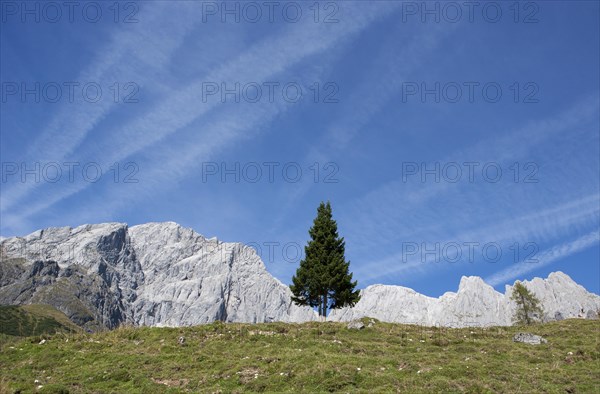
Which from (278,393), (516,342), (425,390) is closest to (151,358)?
(278,393)

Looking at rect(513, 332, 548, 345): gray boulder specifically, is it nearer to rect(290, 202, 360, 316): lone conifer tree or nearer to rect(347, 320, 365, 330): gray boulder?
rect(347, 320, 365, 330): gray boulder

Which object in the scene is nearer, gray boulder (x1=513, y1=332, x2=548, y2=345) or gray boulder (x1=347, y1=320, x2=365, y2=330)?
gray boulder (x1=513, y1=332, x2=548, y2=345)

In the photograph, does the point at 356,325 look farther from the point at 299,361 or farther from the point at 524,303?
the point at 524,303

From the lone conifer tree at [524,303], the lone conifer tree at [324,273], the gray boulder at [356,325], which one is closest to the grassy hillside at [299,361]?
the gray boulder at [356,325]

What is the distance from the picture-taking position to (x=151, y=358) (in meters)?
24.7

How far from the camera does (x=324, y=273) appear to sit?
50406mm

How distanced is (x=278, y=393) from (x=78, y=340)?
18.5m

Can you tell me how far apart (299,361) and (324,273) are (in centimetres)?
2823

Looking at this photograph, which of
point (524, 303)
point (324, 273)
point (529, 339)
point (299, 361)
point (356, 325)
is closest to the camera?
point (299, 361)

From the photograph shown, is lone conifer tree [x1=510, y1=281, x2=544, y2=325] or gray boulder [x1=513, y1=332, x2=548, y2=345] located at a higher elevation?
lone conifer tree [x1=510, y1=281, x2=544, y2=325]

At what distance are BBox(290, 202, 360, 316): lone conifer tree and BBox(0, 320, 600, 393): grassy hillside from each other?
1739 cm

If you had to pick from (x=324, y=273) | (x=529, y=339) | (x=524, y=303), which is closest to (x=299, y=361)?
(x=529, y=339)

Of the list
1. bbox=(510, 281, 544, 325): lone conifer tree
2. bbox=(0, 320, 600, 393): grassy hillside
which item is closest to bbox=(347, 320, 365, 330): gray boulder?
bbox=(0, 320, 600, 393): grassy hillside

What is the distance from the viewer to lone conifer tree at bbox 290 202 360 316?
166 feet
